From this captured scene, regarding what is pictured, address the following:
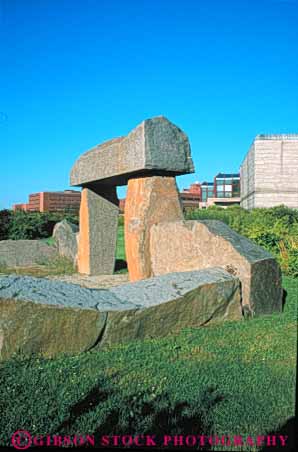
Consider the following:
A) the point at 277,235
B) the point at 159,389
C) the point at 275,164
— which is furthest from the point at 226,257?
the point at 277,235

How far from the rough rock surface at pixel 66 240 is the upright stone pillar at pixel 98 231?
1.78 metres

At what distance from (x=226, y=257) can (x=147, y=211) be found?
1.59 m

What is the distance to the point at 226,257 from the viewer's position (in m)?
4.57

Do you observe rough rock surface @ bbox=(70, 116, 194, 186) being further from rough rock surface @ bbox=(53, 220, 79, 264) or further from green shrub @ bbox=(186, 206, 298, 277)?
rough rock surface @ bbox=(53, 220, 79, 264)

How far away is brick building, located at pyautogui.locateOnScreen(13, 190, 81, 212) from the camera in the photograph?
64.9 ft

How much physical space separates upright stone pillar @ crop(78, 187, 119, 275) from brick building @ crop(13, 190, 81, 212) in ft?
39.7

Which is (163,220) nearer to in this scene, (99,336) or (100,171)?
(100,171)

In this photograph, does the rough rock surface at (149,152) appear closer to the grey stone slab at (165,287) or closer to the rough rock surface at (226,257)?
the rough rock surface at (226,257)

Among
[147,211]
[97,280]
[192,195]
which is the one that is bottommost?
[97,280]

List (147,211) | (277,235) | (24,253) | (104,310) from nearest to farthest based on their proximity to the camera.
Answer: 1. (104,310)
2. (147,211)
3. (277,235)
4. (24,253)

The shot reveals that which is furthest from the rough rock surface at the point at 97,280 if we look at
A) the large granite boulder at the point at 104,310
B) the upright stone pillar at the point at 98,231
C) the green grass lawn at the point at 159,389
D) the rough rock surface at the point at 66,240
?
the green grass lawn at the point at 159,389

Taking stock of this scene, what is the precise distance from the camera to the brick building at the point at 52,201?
19.8 m

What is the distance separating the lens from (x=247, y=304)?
438 cm

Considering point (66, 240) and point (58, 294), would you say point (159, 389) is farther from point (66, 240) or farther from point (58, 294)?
point (66, 240)
